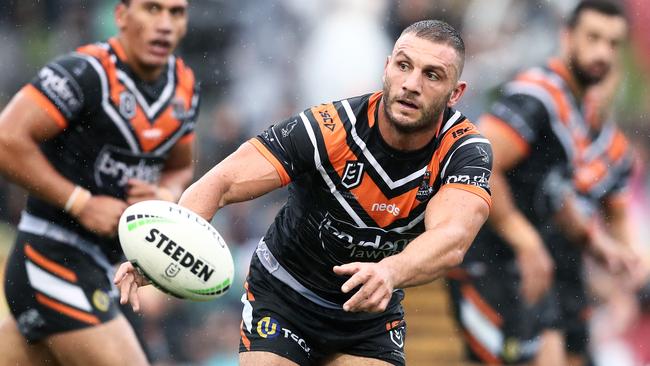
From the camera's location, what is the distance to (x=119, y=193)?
710 centimetres

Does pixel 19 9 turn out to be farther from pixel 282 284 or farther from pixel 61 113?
pixel 282 284

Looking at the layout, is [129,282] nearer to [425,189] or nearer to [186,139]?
[425,189]

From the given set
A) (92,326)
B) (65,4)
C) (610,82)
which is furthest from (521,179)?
(65,4)

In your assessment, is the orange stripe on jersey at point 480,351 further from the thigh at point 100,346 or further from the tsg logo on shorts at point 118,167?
the thigh at point 100,346

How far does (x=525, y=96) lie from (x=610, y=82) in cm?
293

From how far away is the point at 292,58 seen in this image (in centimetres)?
1154

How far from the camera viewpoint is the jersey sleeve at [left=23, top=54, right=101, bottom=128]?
676 cm

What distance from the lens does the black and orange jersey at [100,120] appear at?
22.3ft

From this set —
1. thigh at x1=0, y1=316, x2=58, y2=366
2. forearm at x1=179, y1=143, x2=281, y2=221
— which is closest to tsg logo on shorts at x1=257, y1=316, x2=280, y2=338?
forearm at x1=179, y1=143, x2=281, y2=221

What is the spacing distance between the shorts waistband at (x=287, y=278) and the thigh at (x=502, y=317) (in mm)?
3556

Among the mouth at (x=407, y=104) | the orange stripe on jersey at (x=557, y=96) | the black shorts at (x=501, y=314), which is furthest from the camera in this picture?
the black shorts at (x=501, y=314)

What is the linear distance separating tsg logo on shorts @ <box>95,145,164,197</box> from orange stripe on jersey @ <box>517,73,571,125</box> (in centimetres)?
319

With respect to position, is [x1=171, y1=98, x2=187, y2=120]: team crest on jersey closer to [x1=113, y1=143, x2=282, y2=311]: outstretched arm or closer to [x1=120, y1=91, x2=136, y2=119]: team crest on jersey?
[x1=120, y1=91, x2=136, y2=119]: team crest on jersey

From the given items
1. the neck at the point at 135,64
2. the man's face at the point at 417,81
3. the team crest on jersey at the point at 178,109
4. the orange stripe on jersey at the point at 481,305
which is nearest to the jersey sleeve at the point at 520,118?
the orange stripe on jersey at the point at 481,305
